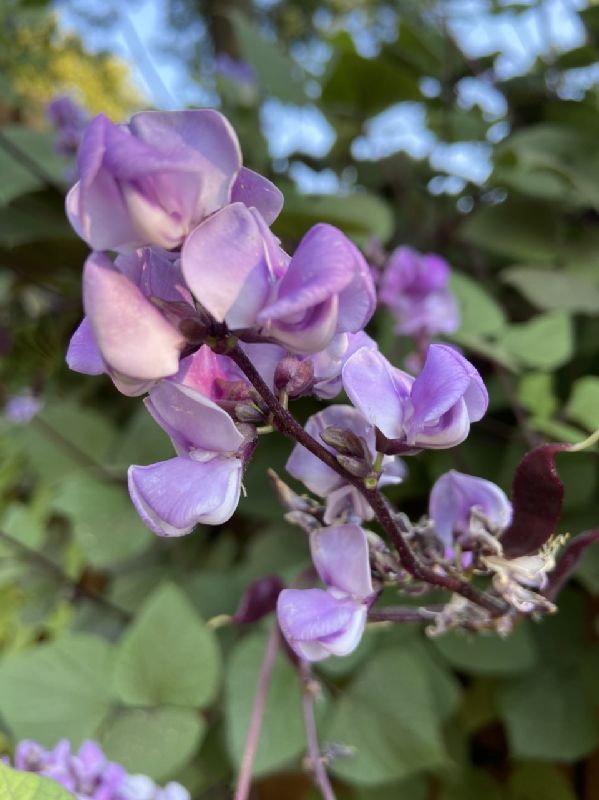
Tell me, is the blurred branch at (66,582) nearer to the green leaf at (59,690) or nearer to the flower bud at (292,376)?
the green leaf at (59,690)

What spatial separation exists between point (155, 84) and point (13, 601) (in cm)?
79

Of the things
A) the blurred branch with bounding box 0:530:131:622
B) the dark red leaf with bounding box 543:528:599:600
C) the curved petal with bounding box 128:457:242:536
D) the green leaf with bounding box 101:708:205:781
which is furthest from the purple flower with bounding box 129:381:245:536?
the blurred branch with bounding box 0:530:131:622

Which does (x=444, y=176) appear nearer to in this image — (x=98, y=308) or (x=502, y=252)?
(x=502, y=252)

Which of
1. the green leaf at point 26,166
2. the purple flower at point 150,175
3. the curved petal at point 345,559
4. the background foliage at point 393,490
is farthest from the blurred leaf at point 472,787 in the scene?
the green leaf at point 26,166

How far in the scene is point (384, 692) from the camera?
1.71 feet

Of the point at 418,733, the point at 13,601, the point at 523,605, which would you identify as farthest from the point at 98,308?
the point at 13,601

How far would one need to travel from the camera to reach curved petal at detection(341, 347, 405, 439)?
0.64 ft

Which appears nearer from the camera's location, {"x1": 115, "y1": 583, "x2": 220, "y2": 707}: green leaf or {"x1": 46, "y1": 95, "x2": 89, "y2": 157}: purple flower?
{"x1": 115, "y1": 583, "x2": 220, "y2": 707}: green leaf

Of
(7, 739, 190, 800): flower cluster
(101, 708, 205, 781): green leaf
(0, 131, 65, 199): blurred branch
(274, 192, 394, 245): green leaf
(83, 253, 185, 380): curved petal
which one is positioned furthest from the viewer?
(0, 131, 65, 199): blurred branch

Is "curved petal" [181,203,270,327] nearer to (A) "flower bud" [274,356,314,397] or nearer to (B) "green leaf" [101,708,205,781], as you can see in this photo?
(A) "flower bud" [274,356,314,397]

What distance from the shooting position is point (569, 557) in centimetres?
25

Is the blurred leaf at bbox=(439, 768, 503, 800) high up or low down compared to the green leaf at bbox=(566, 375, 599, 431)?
down

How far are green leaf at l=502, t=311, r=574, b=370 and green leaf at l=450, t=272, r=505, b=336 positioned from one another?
0.06 ft

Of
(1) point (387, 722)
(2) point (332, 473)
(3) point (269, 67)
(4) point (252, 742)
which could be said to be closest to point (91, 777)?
(4) point (252, 742)
